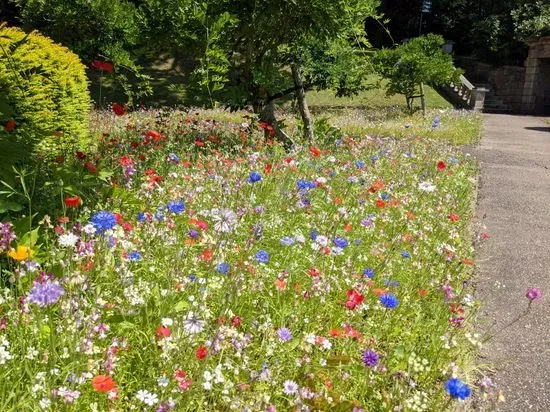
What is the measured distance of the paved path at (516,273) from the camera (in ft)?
10.2

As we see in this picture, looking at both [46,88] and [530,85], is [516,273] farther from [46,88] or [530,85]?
[530,85]

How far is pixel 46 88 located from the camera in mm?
6965

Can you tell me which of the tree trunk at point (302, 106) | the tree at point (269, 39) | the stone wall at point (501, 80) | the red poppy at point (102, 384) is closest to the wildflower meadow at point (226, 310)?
the red poppy at point (102, 384)

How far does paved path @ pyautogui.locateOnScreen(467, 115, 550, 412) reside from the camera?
A: 310cm

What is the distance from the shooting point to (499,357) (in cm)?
331

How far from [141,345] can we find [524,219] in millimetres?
5794

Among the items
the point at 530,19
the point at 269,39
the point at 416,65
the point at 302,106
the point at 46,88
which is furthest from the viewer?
the point at 530,19

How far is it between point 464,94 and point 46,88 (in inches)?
971

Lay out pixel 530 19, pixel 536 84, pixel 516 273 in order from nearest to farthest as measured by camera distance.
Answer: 1. pixel 516 273
2. pixel 536 84
3. pixel 530 19

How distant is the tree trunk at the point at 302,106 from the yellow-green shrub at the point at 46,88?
3.74m

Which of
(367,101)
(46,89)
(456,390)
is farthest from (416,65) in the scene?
(456,390)

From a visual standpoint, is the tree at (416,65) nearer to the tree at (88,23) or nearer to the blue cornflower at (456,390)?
the tree at (88,23)

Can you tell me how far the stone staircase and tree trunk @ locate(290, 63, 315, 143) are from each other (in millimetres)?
18339

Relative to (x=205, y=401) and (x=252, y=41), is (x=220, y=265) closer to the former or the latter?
(x=205, y=401)
